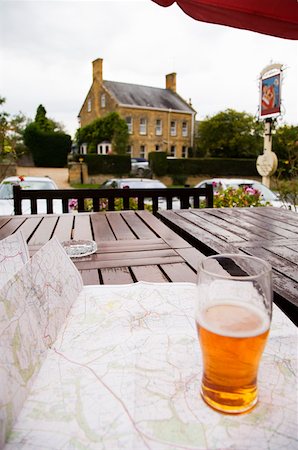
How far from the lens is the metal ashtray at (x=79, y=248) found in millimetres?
1260

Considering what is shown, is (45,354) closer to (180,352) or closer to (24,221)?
(180,352)

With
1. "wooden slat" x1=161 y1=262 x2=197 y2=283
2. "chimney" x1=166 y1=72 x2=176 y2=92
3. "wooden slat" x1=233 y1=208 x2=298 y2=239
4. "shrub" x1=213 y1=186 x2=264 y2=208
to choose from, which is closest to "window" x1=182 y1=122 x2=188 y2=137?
"chimney" x1=166 y1=72 x2=176 y2=92

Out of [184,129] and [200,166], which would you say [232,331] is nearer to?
[200,166]

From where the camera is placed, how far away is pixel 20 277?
0.55 metres

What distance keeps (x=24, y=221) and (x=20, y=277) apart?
1.57 m

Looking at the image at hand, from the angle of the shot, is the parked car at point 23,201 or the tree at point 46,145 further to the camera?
the tree at point 46,145

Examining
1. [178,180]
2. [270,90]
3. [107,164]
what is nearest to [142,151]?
[178,180]

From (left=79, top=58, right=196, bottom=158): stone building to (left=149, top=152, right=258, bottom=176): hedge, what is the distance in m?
9.01

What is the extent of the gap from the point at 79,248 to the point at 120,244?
218 mm

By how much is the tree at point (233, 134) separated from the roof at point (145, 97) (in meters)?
5.32

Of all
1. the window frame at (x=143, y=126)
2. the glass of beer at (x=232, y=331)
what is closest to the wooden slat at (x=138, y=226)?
the glass of beer at (x=232, y=331)

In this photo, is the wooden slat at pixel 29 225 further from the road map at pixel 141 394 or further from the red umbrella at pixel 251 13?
the red umbrella at pixel 251 13

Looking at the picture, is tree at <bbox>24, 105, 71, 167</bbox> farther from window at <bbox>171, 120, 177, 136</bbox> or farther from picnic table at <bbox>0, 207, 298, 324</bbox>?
picnic table at <bbox>0, 207, 298, 324</bbox>

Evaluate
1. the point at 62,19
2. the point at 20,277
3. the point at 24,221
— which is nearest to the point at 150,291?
the point at 20,277
